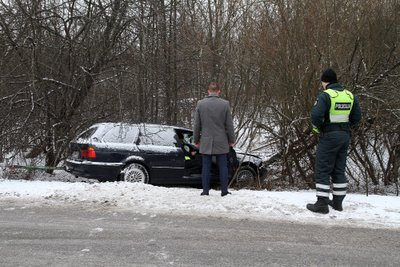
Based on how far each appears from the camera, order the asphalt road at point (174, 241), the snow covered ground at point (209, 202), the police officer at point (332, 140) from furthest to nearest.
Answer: the police officer at point (332, 140)
the snow covered ground at point (209, 202)
the asphalt road at point (174, 241)

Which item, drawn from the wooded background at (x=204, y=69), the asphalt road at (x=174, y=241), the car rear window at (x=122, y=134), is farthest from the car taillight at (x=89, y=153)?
the asphalt road at (x=174, y=241)

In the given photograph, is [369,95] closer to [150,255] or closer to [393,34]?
[393,34]

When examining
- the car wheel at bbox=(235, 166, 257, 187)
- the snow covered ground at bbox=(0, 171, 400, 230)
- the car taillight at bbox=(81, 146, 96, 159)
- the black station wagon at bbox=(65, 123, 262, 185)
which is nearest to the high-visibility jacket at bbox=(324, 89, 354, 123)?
the snow covered ground at bbox=(0, 171, 400, 230)

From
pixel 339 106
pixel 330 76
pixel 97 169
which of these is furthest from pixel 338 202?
pixel 97 169

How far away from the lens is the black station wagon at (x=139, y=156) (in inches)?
370

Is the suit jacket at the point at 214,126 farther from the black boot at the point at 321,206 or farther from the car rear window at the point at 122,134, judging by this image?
the car rear window at the point at 122,134

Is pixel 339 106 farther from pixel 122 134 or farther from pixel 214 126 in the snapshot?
pixel 122 134

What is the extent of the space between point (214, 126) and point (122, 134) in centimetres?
331

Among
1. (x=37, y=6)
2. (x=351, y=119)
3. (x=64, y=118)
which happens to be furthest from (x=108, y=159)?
(x=351, y=119)

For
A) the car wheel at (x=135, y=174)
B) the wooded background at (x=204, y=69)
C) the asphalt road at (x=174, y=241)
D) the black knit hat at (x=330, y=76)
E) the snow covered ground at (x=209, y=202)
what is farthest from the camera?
the wooded background at (x=204, y=69)

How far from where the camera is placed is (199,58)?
12984mm

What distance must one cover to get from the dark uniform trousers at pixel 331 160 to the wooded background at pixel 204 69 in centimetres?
357

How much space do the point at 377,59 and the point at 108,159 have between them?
6.02 meters

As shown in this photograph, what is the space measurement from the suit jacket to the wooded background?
3.19 m
